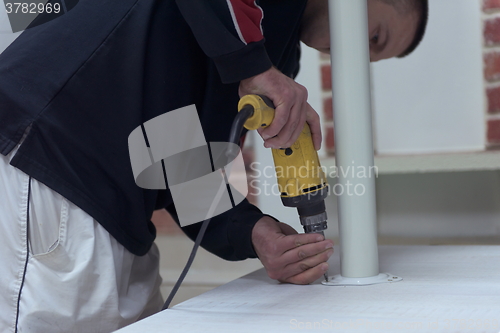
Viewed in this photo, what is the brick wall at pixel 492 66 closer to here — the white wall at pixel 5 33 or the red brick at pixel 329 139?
the red brick at pixel 329 139

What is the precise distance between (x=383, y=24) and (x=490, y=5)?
359 millimetres

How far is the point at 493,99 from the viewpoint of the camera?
44.0 inches

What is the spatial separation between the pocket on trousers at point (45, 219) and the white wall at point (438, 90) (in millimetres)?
860

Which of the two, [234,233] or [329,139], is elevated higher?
[329,139]

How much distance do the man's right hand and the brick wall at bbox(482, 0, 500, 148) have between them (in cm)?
68

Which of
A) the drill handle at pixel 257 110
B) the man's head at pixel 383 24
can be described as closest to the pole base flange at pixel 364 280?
the drill handle at pixel 257 110

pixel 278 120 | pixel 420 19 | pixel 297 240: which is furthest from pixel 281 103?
pixel 420 19

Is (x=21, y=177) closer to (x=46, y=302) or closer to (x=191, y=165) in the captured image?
(x=46, y=302)

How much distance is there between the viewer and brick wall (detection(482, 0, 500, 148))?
109 cm

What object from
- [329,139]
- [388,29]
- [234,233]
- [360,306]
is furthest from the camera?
[329,139]

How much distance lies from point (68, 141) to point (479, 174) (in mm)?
987

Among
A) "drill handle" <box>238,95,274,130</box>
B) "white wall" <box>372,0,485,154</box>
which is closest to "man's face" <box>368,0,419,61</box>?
"white wall" <box>372,0,485,154</box>

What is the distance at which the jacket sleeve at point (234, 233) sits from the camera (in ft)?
2.65

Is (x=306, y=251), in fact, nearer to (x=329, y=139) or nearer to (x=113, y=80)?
(x=113, y=80)
